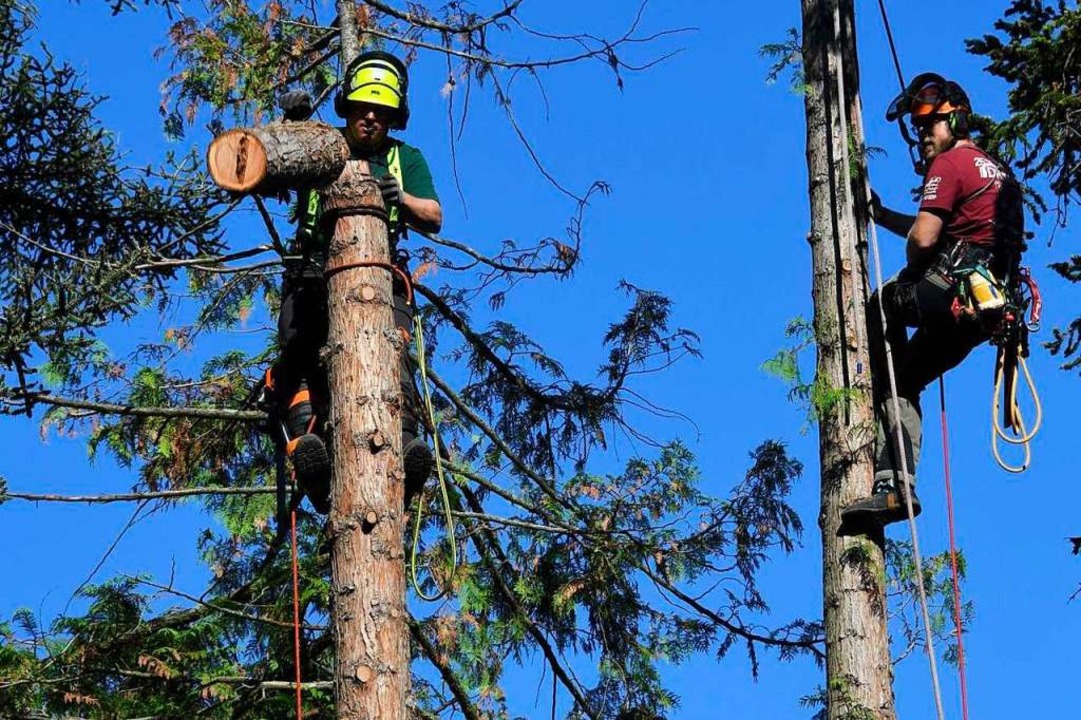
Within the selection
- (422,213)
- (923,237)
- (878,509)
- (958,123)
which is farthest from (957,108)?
(422,213)

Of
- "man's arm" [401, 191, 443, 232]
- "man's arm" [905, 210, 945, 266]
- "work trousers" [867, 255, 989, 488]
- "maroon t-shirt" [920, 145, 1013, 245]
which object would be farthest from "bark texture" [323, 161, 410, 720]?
"maroon t-shirt" [920, 145, 1013, 245]

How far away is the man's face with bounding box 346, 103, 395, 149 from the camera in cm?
814

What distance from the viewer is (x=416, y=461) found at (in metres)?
7.75

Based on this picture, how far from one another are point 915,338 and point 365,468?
9.43ft

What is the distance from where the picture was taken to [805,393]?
8234 mm

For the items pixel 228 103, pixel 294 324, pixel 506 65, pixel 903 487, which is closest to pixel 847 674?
pixel 903 487

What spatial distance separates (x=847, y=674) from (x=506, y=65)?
13.5 ft

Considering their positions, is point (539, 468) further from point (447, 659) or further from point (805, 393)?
point (805, 393)

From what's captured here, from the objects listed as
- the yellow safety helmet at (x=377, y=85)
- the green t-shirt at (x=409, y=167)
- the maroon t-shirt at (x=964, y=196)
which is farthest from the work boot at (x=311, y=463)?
the maroon t-shirt at (x=964, y=196)

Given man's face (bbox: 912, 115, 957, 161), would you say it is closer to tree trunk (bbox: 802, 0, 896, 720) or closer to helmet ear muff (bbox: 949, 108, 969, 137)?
helmet ear muff (bbox: 949, 108, 969, 137)

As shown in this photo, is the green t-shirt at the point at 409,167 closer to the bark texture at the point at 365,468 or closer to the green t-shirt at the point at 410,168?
the green t-shirt at the point at 410,168

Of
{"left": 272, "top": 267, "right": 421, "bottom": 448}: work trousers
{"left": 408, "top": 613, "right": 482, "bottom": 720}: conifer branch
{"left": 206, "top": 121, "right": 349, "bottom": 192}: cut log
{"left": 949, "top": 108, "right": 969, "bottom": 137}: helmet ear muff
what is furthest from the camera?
{"left": 408, "top": 613, "right": 482, "bottom": 720}: conifer branch

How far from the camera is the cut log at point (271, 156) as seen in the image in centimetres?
751

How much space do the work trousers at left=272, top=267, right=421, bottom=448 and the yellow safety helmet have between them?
0.74 metres
